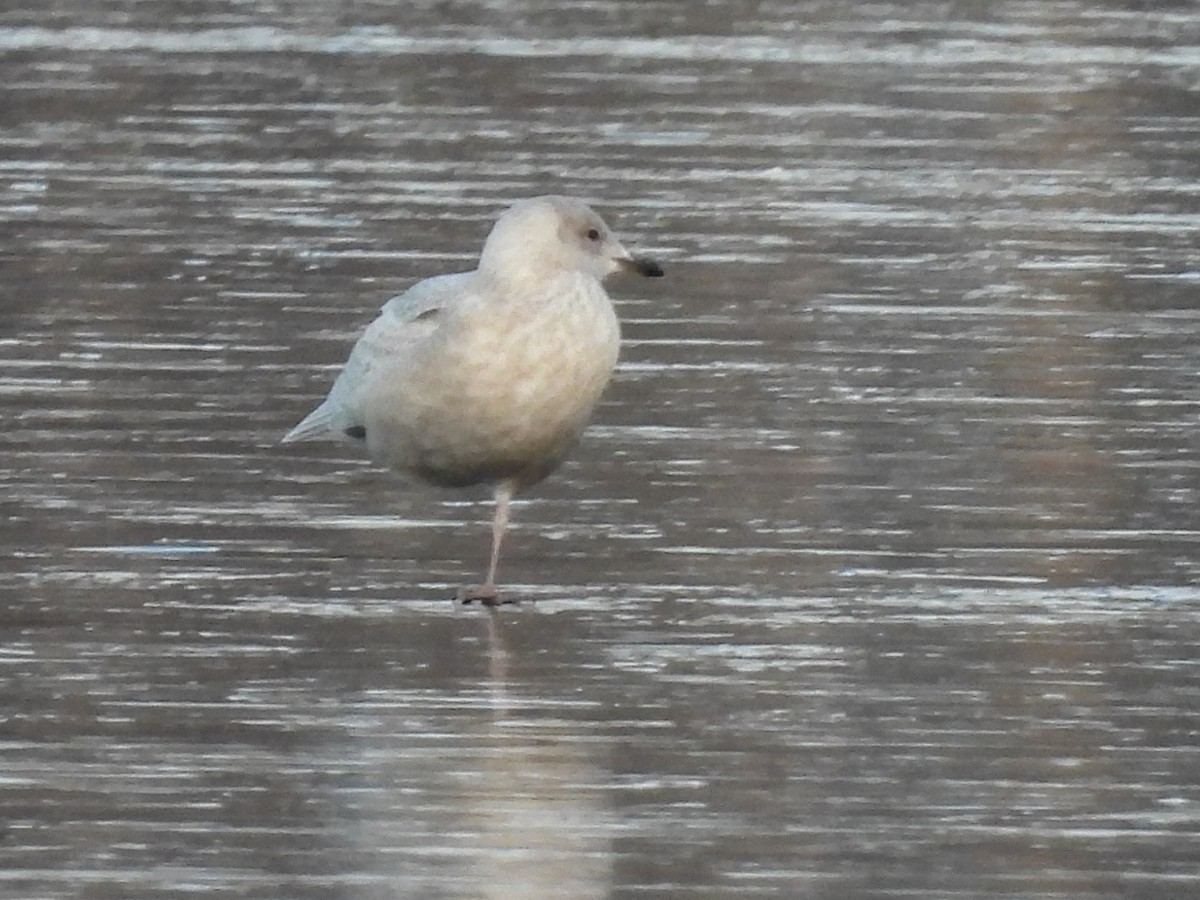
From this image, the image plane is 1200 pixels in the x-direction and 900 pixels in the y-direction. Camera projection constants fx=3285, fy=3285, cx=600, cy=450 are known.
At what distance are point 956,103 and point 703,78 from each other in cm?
112

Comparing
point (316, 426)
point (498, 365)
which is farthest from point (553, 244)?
point (316, 426)

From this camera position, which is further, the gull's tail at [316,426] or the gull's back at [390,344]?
the gull's tail at [316,426]

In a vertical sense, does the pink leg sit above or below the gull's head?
below

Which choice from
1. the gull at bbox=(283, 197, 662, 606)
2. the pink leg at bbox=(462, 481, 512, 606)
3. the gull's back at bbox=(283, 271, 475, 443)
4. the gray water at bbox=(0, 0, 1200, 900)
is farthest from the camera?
the gull's back at bbox=(283, 271, 475, 443)

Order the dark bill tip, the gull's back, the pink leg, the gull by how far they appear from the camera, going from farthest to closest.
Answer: the dark bill tip
the gull's back
the gull
the pink leg

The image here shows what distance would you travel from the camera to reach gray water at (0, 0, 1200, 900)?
540cm

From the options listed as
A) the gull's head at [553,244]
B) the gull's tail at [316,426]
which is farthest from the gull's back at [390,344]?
the gull's head at [553,244]

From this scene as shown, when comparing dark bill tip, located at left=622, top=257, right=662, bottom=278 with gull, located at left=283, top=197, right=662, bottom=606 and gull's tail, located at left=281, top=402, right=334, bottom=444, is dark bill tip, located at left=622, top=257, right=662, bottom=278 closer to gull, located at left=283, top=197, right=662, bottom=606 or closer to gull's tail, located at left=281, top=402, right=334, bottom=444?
gull, located at left=283, top=197, right=662, bottom=606

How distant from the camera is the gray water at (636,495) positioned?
17.7ft

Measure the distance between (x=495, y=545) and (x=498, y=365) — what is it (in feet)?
1.29

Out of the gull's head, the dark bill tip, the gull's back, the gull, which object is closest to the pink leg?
the gull

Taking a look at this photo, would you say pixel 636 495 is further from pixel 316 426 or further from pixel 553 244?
pixel 316 426

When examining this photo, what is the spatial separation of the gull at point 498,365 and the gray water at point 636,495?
0.74 ft

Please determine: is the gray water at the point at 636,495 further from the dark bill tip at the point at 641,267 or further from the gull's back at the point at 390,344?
the dark bill tip at the point at 641,267
